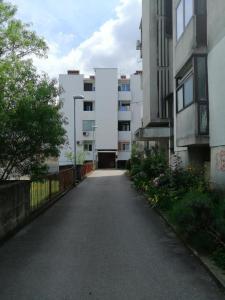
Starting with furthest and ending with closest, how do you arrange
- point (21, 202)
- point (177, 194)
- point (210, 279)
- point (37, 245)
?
point (177, 194) < point (21, 202) < point (37, 245) < point (210, 279)

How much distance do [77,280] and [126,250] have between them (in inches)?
92.3

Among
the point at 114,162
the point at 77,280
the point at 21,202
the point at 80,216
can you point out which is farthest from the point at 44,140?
the point at 114,162

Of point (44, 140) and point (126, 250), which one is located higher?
point (44, 140)

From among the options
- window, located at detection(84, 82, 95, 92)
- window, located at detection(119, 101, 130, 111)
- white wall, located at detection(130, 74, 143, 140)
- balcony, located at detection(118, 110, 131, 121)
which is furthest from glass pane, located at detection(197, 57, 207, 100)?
window, located at detection(84, 82, 95, 92)

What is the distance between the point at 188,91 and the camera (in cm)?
1580

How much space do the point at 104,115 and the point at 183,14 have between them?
51592mm

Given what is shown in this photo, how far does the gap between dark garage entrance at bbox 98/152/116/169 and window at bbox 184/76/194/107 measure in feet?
173

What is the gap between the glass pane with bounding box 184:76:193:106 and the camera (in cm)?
1523

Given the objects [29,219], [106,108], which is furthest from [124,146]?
[29,219]

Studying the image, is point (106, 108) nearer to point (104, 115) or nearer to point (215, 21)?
point (104, 115)

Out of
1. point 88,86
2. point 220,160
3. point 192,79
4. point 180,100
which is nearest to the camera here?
point 220,160

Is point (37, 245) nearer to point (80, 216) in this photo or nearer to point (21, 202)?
point (21, 202)

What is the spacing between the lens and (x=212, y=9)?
13.5m

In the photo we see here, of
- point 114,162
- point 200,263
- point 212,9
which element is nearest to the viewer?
point 200,263
